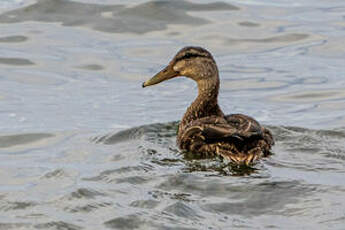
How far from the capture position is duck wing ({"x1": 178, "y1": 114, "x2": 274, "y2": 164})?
35.5ft

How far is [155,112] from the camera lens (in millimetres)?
14672

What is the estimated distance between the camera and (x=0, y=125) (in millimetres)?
13633

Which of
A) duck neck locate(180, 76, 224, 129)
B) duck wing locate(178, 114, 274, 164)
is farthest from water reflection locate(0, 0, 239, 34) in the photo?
duck wing locate(178, 114, 274, 164)

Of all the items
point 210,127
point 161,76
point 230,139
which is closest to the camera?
point 230,139

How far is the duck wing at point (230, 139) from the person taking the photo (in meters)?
10.8

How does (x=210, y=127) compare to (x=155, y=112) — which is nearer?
(x=210, y=127)

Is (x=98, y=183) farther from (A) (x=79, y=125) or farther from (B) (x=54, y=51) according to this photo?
(B) (x=54, y=51)

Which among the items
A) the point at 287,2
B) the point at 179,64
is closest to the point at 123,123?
the point at 179,64

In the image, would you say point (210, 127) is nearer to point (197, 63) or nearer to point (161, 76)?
point (197, 63)

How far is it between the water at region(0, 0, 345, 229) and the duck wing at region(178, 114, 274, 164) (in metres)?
0.18

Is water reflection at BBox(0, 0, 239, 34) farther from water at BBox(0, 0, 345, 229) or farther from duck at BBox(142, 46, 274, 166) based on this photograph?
duck at BBox(142, 46, 274, 166)

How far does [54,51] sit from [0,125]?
4554 millimetres

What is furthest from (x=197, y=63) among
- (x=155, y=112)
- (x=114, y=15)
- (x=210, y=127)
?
(x=114, y=15)

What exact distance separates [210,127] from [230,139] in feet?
1.37
